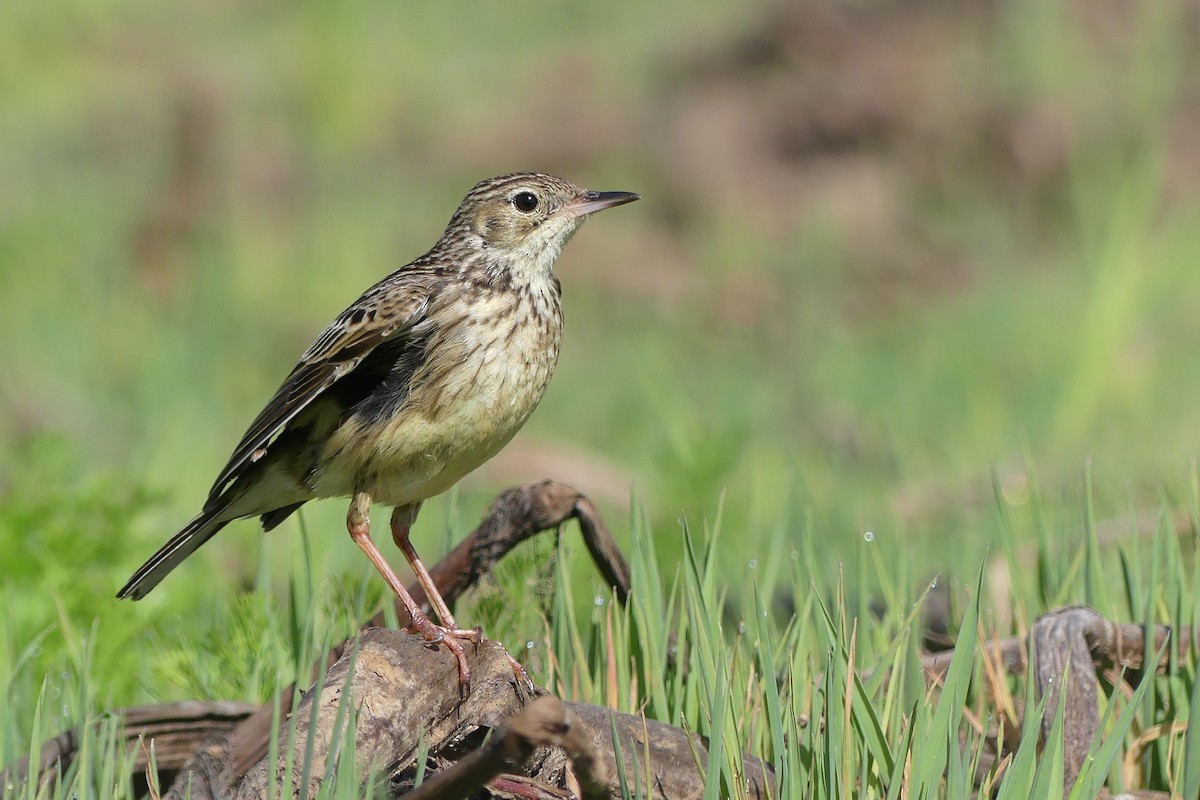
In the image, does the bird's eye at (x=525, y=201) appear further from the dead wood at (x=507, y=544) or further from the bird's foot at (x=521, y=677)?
the bird's foot at (x=521, y=677)

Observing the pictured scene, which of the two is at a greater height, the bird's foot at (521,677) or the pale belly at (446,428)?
the pale belly at (446,428)

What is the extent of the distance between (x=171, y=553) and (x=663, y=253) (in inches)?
377

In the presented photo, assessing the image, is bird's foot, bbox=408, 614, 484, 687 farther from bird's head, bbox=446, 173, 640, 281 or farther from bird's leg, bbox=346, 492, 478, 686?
bird's head, bbox=446, 173, 640, 281

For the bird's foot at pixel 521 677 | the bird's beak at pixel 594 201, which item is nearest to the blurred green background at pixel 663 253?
the bird's foot at pixel 521 677

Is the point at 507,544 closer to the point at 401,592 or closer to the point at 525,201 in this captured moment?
the point at 401,592

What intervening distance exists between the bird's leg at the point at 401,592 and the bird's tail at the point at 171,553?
0.45 m

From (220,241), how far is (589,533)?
9.52 meters

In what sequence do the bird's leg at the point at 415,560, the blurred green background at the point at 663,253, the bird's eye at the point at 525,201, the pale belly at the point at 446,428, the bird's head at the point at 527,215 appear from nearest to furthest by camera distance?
the bird's leg at the point at 415,560, the pale belly at the point at 446,428, the bird's head at the point at 527,215, the bird's eye at the point at 525,201, the blurred green background at the point at 663,253

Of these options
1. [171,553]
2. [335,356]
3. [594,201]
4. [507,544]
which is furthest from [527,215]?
[507,544]

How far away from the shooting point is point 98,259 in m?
12.2

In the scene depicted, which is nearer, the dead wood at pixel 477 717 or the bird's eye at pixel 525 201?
the dead wood at pixel 477 717

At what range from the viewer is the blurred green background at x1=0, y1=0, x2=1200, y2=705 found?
6023 millimetres

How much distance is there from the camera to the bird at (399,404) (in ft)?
13.2

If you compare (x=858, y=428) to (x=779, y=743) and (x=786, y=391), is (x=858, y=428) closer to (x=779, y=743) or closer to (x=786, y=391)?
(x=786, y=391)
